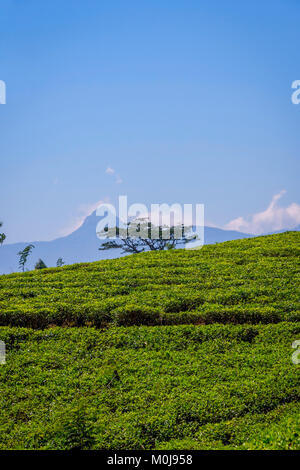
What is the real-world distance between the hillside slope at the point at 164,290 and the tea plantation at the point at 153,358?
0.04 meters

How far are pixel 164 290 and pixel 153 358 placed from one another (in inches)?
138

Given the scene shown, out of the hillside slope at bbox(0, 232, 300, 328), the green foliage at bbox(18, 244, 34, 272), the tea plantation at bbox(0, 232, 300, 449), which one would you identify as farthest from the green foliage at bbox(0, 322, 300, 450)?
the green foliage at bbox(18, 244, 34, 272)

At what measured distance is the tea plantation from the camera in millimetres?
7000

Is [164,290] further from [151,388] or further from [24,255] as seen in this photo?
[24,255]

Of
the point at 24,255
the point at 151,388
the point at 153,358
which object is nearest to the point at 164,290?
the point at 153,358

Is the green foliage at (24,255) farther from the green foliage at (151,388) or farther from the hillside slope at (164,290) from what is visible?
the green foliage at (151,388)

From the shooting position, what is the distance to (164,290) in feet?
41.1

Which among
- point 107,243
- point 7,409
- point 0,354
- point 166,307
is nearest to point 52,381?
point 7,409

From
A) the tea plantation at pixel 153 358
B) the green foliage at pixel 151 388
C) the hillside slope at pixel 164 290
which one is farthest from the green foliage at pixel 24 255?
the green foliage at pixel 151 388

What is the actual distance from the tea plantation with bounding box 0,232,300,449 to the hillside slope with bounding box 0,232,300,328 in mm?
37

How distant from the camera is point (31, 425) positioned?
738cm

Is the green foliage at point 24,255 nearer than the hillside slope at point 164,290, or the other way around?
the hillside slope at point 164,290

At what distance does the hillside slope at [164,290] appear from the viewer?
11.1 metres
